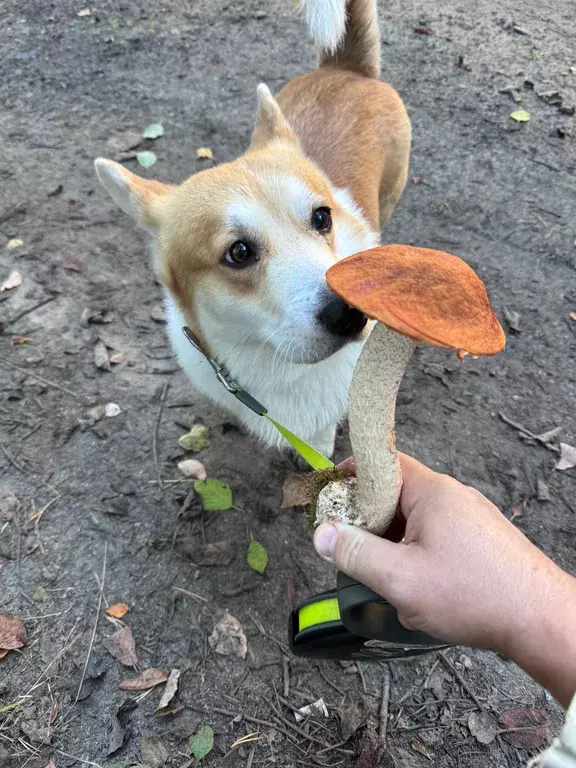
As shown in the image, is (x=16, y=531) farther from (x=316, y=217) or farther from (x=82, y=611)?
(x=316, y=217)

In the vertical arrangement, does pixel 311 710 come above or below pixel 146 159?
below

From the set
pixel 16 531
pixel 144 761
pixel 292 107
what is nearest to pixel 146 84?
pixel 292 107

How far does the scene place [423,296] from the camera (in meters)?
0.86

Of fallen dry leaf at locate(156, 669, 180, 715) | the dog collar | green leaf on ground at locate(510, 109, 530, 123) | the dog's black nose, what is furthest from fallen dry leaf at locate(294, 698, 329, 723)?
green leaf on ground at locate(510, 109, 530, 123)

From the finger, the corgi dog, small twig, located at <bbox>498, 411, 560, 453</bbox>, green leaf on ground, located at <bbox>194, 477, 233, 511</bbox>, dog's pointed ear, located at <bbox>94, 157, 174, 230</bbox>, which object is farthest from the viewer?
small twig, located at <bbox>498, 411, 560, 453</bbox>

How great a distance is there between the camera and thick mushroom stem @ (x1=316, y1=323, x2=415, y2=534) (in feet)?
3.22

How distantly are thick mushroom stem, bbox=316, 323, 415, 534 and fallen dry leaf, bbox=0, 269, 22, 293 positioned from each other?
2.91 metres

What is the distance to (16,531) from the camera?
2.32 meters

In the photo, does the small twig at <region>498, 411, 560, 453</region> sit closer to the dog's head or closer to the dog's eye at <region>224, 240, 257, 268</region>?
the dog's head

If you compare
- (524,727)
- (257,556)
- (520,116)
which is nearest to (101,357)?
(257,556)

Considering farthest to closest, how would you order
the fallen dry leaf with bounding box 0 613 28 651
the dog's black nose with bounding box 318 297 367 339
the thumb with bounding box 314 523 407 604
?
the fallen dry leaf with bounding box 0 613 28 651
the dog's black nose with bounding box 318 297 367 339
the thumb with bounding box 314 523 407 604

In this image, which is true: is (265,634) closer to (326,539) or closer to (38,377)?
(326,539)

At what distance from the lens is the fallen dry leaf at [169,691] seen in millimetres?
1871

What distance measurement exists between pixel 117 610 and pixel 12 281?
90.7 inches
